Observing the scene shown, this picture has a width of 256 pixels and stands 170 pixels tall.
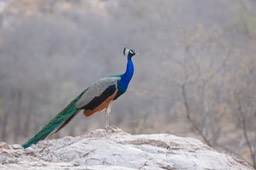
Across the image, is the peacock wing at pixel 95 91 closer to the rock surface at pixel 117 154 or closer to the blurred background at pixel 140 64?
the rock surface at pixel 117 154

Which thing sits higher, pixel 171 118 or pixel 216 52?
pixel 216 52

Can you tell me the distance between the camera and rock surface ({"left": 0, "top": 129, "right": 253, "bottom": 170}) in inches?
259

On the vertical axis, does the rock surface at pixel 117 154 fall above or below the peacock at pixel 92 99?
below

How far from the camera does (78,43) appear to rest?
132 feet

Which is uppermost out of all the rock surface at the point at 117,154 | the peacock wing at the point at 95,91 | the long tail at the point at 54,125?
the peacock wing at the point at 95,91

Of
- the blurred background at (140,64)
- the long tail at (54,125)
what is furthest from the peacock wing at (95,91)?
the blurred background at (140,64)

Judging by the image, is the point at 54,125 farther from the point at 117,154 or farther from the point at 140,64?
the point at 140,64

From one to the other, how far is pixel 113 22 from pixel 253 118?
27746 millimetres

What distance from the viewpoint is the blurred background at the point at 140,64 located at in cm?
1792

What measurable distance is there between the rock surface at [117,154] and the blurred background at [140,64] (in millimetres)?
9000

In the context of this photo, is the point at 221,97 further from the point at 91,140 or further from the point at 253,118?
the point at 91,140

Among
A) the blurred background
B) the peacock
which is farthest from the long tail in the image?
the blurred background

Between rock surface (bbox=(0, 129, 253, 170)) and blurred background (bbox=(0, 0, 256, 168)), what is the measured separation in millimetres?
9000

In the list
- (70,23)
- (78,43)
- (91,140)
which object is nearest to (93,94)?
(91,140)
